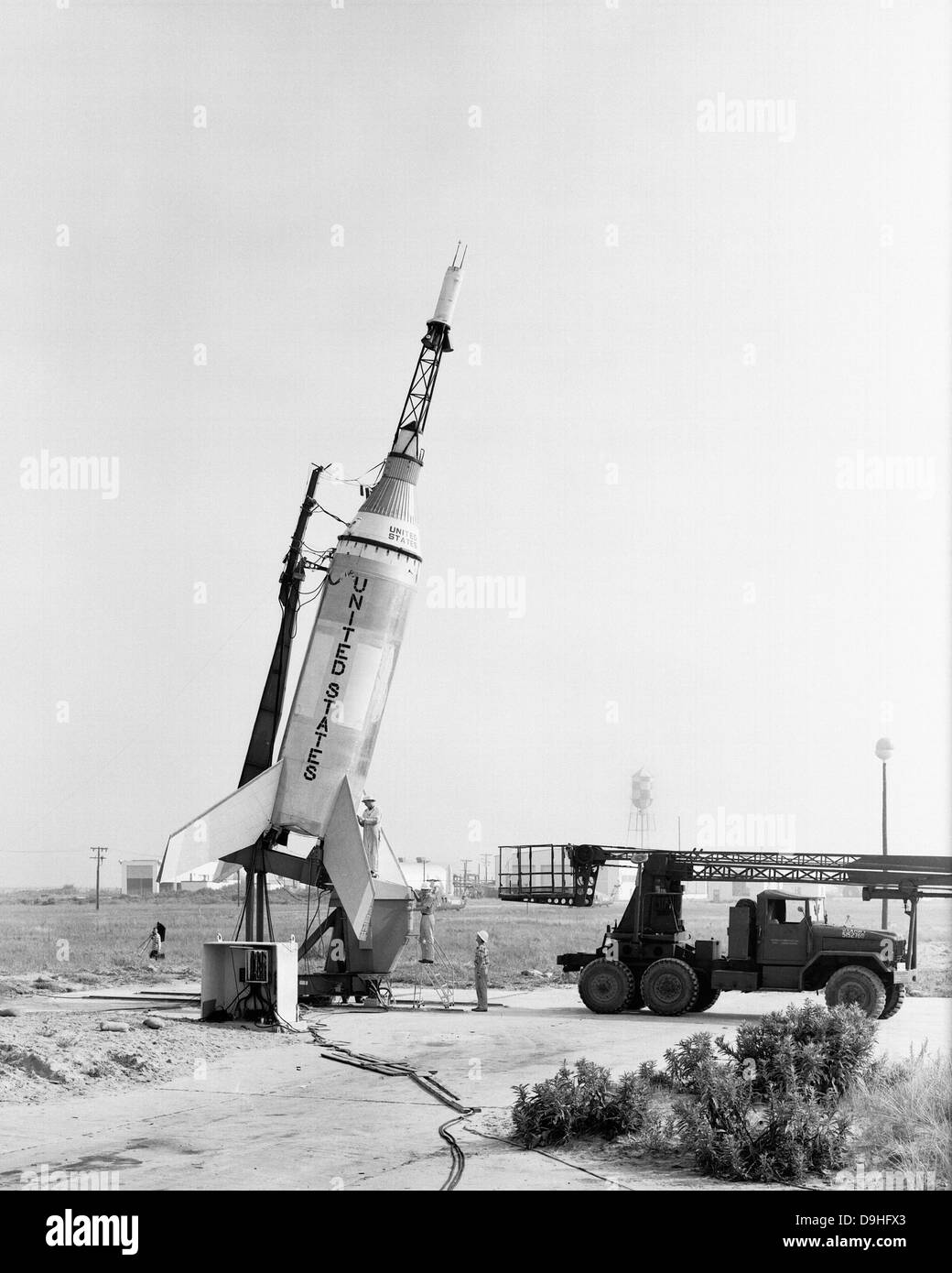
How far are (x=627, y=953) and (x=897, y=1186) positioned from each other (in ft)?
47.9

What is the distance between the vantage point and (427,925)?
27500 mm

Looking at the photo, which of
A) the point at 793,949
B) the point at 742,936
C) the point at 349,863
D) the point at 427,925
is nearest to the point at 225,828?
the point at 349,863

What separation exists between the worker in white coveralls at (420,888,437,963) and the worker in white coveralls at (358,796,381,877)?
3.77 ft

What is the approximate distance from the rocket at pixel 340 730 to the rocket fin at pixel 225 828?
18 mm

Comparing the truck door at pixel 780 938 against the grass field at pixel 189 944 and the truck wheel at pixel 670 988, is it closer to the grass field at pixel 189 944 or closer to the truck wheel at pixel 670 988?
the truck wheel at pixel 670 988

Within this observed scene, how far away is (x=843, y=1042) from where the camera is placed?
44.0 ft

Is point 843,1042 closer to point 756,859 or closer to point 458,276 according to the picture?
point 756,859

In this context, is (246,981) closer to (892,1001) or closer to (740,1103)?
(892,1001)

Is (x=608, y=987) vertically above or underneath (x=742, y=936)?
underneath

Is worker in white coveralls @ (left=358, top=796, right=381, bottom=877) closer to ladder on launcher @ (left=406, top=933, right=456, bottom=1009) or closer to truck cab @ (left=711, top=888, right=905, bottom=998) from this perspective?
ladder on launcher @ (left=406, top=933, right=456, bottom=1009)

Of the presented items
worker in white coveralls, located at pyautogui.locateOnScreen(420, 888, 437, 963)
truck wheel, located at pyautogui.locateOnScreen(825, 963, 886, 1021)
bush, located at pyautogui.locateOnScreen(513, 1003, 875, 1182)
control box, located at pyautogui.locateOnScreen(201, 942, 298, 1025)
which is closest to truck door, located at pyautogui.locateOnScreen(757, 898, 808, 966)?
truck wheel, located at pyautogui.locateOnScreen(825, 963, 886, 1021)

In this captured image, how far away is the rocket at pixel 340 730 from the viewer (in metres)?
25.3

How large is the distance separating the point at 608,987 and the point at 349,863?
18.2ft
